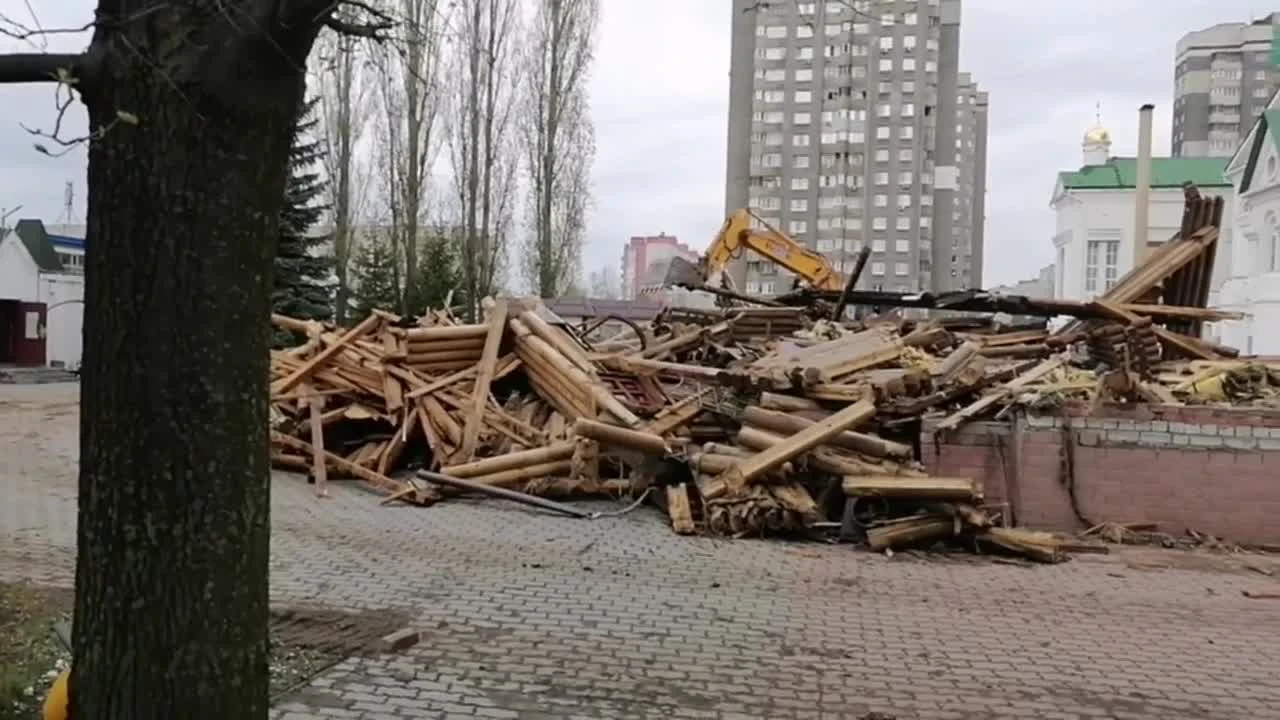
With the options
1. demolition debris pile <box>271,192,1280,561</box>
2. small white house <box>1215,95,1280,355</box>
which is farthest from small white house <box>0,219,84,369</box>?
small white house <box>1215,95,1280,355</box>

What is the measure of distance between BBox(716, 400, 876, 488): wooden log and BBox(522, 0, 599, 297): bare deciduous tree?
1036 inches

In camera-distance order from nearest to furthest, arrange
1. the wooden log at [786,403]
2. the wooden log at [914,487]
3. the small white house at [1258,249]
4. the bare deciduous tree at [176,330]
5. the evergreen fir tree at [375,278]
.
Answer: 1. the bare deciduous tree at [176,330]
2. the wooden log at [914,487]
3. the wooden log at [786,403]
4. the evergreen fir tree at [375,278]
5. the small white house at [1258,249]

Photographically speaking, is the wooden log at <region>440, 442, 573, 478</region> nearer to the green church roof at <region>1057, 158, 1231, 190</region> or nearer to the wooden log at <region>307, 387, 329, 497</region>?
the wooden log at <region>307, 387, 329, 497</region>

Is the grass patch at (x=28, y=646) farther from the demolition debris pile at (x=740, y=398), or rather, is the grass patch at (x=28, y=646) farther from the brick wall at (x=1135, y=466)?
the brick wall at (x=1135, y=466)

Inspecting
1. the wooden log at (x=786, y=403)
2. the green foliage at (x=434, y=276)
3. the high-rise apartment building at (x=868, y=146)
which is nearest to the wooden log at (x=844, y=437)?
the wooden log at (x=786, y=403)

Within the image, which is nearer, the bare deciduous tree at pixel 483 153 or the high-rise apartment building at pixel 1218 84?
the bare deciduous tree at pixel 483 153

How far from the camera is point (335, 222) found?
106 ft

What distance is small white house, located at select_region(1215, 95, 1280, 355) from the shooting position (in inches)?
1435

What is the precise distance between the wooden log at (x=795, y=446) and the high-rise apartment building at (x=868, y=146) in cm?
6204

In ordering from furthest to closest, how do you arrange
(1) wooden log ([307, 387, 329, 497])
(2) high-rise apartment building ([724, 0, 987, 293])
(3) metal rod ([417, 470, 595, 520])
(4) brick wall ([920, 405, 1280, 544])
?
(2) high-rise apartment building ([724, 0, 987, 293]), (1) wooden log ([307, 387, 329, 497]), (3) metal rod ([417, 470, 595, 520]), (4) brick wall ([920, 405, 1280, 544])

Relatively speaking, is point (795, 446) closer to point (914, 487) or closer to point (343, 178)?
point (914, 487)

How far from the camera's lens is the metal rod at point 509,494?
9.90 metres

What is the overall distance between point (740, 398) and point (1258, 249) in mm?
37853

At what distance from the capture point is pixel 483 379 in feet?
39.4
